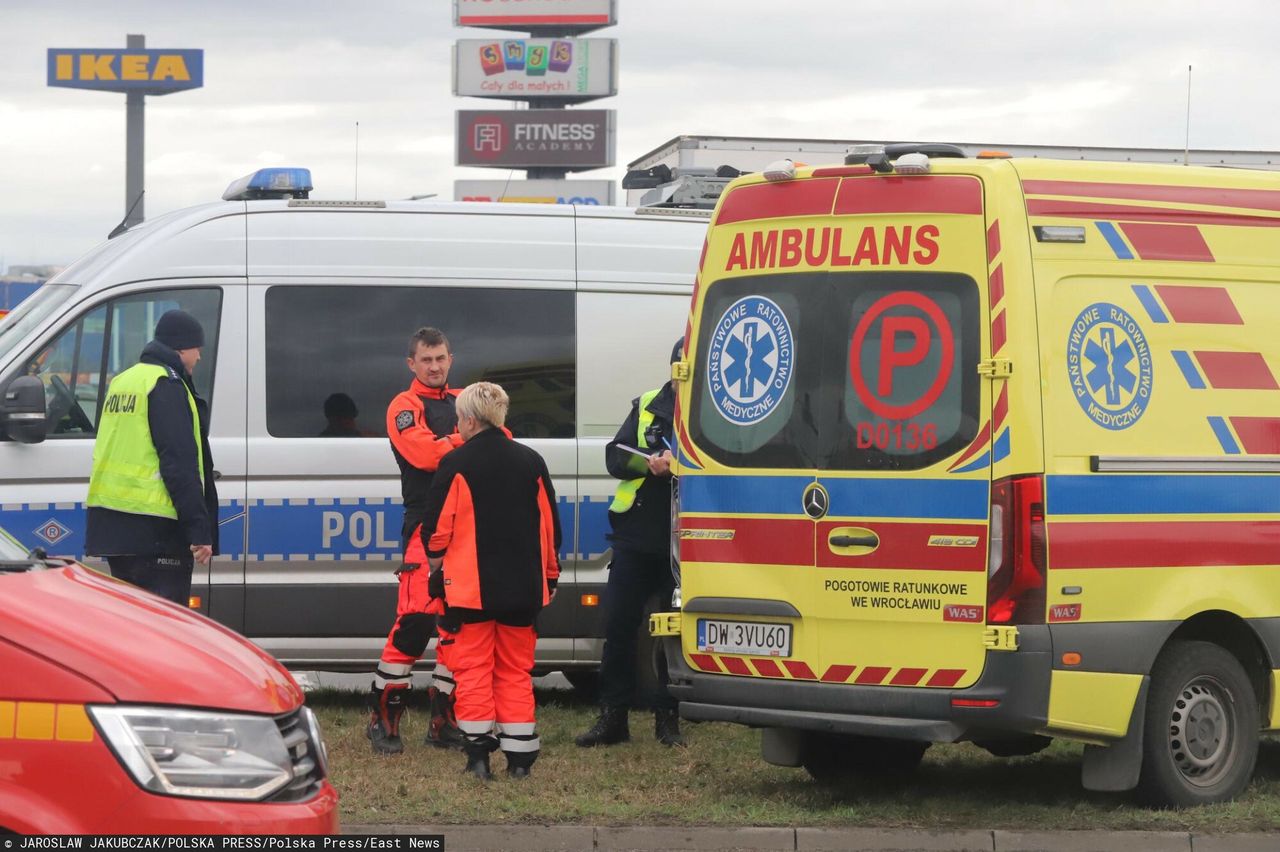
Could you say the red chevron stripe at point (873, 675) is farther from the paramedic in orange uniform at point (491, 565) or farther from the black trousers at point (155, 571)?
the black trousers at point (155, 571)

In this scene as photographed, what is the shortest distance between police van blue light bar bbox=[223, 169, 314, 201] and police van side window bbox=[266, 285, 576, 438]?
74 cm

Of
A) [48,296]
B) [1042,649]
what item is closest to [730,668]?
[1042,649]

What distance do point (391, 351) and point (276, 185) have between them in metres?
1.19

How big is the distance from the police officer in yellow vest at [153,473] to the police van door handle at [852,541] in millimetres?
2889

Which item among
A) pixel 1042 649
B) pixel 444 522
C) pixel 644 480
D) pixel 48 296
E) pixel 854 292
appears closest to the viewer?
pixel 1042 649

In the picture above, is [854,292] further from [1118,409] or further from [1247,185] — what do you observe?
[1247,185]

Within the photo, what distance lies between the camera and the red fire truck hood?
12.8 feet

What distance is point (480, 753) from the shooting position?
7.81m

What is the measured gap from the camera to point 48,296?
941 cm

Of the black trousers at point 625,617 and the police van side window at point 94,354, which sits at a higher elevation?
the police van side window at point 94,354

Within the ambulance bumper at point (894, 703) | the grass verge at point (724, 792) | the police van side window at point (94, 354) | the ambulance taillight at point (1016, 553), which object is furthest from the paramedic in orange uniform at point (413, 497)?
the ambulance taillight at point (1016, 553)

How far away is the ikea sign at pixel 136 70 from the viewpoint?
42250mm

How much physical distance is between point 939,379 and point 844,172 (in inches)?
37.5

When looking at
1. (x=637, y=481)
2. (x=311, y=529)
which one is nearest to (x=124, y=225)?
(x=311, y=529)
